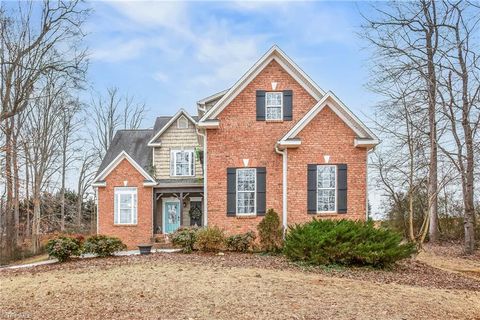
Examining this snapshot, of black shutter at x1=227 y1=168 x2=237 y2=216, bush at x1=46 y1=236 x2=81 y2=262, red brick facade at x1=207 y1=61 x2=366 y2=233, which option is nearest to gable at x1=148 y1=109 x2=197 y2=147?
red brick facade at x1=207 y1=61 x2=366 y2=233

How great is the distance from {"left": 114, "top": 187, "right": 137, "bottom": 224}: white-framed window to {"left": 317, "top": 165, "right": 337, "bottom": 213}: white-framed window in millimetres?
10556

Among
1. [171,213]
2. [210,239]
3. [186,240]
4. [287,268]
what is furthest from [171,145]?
[287,268]

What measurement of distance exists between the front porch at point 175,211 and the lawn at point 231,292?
418 inches

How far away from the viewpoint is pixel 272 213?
15641 mm

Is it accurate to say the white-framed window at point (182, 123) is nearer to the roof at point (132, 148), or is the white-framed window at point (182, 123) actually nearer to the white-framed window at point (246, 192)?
the roof at point (132, 148)

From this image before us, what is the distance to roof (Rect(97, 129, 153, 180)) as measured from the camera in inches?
989

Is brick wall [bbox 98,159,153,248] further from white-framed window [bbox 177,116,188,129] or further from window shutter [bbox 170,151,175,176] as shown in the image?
white-framed window [bbox 177,116,188,129]

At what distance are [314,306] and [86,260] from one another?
9359 mm

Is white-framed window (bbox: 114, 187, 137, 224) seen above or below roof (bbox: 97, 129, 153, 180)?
below

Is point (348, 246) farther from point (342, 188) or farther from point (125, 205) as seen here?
A: point (125, 205)

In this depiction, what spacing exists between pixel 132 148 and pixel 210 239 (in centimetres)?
1244

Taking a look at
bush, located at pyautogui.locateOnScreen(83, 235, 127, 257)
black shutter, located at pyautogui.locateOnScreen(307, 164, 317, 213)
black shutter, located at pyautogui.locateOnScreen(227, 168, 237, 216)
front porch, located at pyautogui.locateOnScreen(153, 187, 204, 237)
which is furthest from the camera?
front porch, located at pyautogui.locateOnScreen(153, 187, 204, 237)

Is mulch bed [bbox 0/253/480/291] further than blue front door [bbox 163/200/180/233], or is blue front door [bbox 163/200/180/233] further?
blue front door [bbox 163/200/180/233]

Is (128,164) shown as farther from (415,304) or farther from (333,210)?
(415,304)
